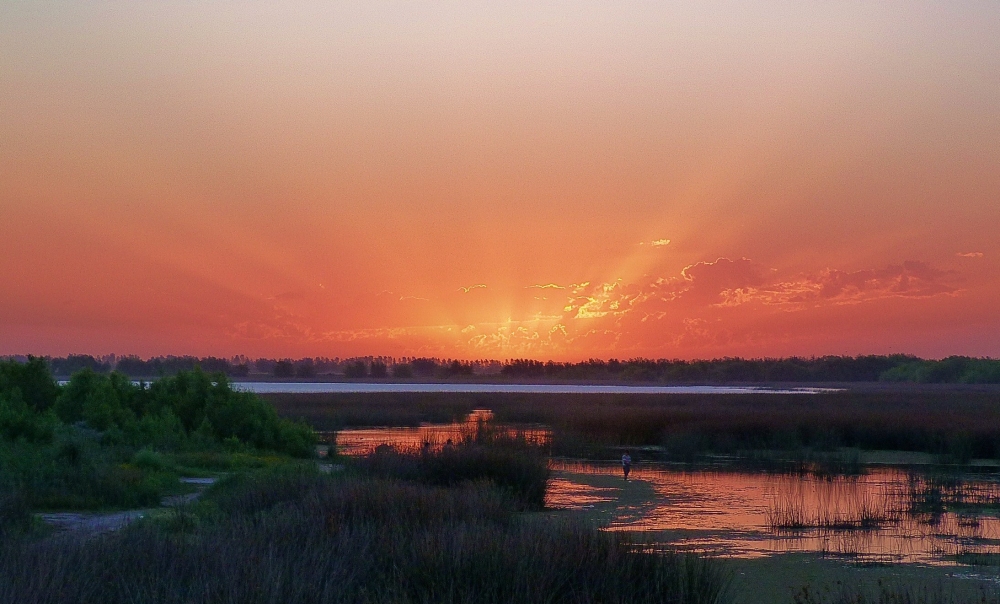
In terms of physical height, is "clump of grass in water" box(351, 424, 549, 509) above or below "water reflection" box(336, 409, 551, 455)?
above

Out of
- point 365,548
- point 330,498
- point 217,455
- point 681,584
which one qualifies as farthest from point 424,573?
point 217,455

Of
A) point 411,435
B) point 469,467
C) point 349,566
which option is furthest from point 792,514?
point 411,435

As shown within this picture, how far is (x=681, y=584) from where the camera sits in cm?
783

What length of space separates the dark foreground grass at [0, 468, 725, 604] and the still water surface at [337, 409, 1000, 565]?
4897 millimetres

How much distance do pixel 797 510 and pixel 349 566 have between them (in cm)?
1145

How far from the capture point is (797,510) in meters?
16.8

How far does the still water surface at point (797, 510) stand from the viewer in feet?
45.9

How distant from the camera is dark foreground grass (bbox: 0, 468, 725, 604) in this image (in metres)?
6.75

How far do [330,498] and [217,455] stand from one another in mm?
12704

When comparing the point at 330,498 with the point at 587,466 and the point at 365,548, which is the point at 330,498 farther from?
the point at 587,466

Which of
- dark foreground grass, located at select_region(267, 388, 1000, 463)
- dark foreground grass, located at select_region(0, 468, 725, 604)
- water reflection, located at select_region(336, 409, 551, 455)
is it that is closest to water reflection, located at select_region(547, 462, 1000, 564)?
dark foreground grass, located at select_region(0, 468, 725, 604)

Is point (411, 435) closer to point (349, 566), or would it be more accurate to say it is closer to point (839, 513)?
point (839, 513)

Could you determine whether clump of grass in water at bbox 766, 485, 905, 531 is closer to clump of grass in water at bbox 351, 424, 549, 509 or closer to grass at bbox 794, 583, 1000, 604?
clump of grass in water at bbox 351, 424, 549, 509

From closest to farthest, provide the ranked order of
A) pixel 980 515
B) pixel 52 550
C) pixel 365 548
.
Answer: pixel 52 550
pixel 365 548
pixel 980 515
